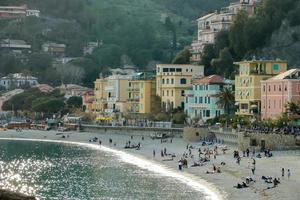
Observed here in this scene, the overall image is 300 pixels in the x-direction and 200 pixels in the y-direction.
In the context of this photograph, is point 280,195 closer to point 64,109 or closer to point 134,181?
point 134,181

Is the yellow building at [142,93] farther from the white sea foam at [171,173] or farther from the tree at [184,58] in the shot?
the white sea foam at [171,173]

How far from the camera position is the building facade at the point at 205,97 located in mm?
95250

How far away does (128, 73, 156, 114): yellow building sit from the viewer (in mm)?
111750

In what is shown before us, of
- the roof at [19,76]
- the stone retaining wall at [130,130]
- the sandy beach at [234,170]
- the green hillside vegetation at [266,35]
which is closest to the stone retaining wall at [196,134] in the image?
the sandy beach at [234,170]

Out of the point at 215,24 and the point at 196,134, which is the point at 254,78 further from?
the point at 215,24

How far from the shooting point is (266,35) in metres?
103

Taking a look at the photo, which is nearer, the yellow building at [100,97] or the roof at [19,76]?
the yellow building at [100,97]

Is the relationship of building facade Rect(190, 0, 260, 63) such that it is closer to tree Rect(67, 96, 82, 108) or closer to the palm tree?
the palm tree

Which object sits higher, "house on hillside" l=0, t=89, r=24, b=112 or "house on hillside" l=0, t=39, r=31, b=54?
"house on hillside" l=0, t=39, r=31, b=54

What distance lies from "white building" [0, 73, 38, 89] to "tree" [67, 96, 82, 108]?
26.7 meters

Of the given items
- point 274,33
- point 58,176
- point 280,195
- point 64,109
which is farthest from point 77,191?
point 64,109

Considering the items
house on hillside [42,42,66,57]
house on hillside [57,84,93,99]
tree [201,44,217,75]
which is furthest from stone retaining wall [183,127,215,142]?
house on hillside [42,42,66,57]

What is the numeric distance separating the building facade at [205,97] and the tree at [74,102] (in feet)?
136

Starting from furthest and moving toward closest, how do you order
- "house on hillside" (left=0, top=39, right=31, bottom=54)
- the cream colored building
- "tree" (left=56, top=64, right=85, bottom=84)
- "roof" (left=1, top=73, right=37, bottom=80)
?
"house on hillside" (left=0, top=39, right=31, bottom=54), "roof" (left=1, top=73, right=37, bottom=80), "tree" (left=56, top=64, right=85, bottom=84), the cream colored building
